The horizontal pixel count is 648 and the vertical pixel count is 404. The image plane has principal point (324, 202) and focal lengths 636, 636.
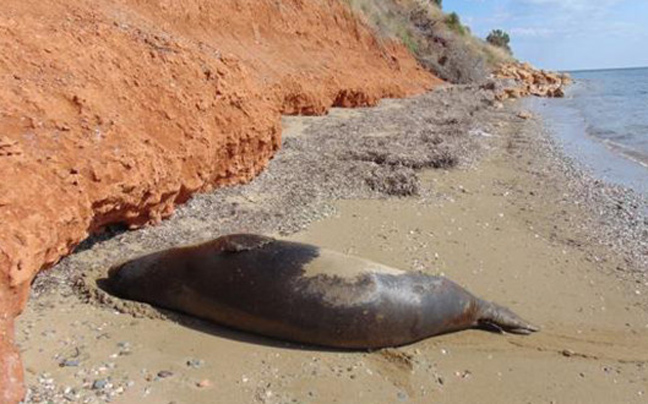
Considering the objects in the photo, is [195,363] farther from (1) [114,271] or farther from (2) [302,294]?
(1) [114,271]

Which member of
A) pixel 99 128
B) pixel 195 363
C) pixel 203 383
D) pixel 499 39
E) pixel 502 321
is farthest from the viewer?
pixel 499 39

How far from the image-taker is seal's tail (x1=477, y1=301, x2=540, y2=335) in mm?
4797

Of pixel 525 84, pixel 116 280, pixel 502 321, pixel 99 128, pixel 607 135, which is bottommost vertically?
pixel 116 280

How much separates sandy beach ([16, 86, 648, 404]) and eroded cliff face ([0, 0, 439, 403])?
1.19ft

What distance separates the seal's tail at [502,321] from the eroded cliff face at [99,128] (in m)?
3.02

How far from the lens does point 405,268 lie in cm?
573

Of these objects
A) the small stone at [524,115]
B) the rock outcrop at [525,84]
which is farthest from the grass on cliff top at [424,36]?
the small stone at [524,115]

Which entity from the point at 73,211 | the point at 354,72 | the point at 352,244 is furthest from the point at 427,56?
the point at 73,211

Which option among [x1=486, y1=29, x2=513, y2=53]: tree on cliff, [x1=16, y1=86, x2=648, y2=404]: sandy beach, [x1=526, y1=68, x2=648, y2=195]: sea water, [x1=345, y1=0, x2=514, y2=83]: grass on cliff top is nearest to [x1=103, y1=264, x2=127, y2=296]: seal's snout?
[x1=16, y1=86, x2=648, y2=404]: sandy beach

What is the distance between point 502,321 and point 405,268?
1.15 meters

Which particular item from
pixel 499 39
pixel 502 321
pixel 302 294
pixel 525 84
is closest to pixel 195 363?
pixel 302 294

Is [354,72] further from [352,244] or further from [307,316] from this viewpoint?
[307,316]

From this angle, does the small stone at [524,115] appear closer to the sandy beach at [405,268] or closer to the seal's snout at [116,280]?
the sandy beach at [405,268]

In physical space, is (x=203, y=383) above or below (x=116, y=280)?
below
